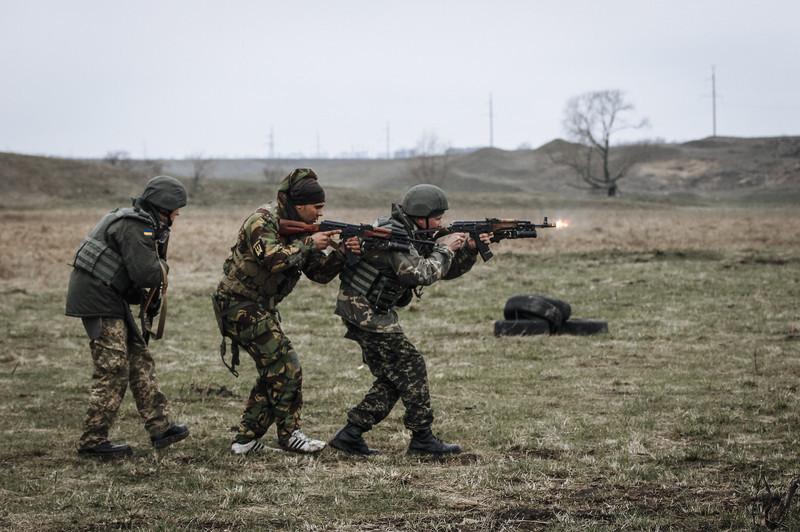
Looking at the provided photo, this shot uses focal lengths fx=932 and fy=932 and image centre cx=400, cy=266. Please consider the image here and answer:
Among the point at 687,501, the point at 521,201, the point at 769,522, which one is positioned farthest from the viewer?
the point at 521,201

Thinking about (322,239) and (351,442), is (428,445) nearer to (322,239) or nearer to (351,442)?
(351,442)

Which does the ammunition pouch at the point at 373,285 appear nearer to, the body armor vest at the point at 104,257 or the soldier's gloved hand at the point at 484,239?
the soldier's gloved hand at the point at 484,239

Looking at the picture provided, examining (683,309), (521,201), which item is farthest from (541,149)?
(683,309)

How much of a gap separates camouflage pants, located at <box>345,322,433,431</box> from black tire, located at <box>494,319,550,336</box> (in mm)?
6434

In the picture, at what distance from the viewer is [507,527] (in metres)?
5.49

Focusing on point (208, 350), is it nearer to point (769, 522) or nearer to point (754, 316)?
point (754, 316)

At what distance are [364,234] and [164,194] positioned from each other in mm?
1644

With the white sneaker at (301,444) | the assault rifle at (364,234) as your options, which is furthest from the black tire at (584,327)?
the assault rifle at (364,234)

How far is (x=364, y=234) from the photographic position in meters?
7.12

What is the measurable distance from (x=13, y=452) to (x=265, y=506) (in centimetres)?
279

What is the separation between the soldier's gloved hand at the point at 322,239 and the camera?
7.16 meters

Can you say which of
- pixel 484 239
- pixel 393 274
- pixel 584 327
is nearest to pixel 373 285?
pixel 393 274

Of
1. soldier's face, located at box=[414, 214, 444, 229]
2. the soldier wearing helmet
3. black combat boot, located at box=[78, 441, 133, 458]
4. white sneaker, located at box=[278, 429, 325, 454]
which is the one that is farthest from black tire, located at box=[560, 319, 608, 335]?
black combat boot, located at box=[78, 441, 133, 458]

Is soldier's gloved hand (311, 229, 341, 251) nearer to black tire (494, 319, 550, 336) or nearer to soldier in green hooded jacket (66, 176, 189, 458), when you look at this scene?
soldier in green hooded jacket (66, 176, 189, 458)
